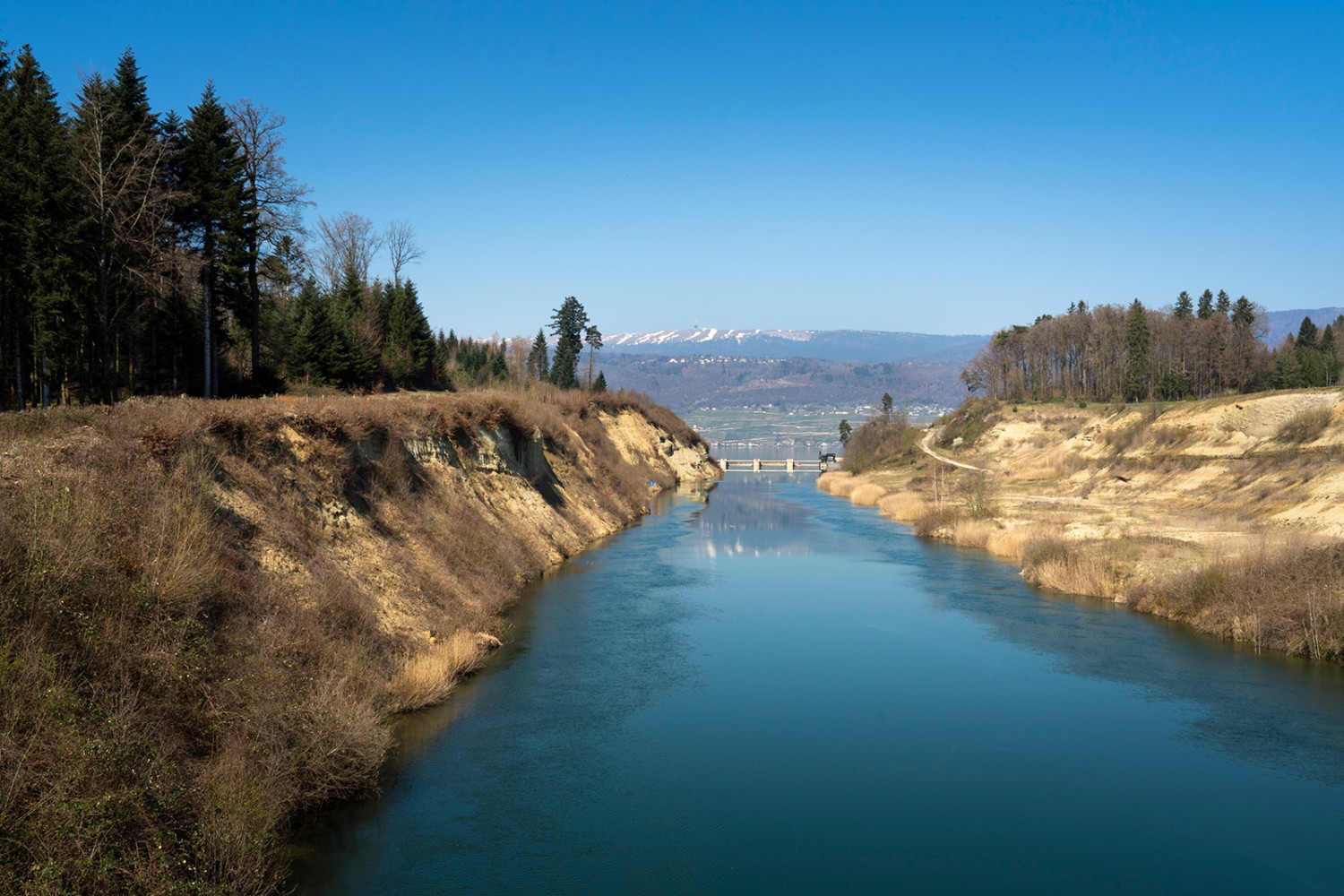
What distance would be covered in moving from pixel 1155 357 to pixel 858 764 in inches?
3922

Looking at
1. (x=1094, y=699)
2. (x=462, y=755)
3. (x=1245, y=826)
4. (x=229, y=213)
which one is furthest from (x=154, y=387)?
(x=1245, y=826)

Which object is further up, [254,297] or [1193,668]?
[254,297]

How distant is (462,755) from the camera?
697 inches

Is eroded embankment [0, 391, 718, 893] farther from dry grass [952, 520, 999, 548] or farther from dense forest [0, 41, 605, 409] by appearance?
dry grass [952, 520, 999, 548]

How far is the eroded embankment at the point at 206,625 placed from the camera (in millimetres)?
10516

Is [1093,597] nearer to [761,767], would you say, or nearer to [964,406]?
[761,767]

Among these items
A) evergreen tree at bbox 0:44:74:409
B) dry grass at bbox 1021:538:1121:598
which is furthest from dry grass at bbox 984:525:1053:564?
evergreen tree at bbox 0:44:74:409

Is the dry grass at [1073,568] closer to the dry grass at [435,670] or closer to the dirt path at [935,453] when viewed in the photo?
the dry grass at [435,670]

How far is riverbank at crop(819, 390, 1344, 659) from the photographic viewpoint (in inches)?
1025

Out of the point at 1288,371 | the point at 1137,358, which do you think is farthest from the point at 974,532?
the point at 1288,371

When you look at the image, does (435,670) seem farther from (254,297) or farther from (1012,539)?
(1012,539)

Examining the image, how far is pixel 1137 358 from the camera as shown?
9462 centimetres

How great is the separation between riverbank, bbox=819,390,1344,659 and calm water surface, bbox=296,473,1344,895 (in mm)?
1695

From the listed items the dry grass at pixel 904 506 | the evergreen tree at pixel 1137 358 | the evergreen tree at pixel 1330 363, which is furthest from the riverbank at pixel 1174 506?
the evergreen tree at pixel 1330 363
